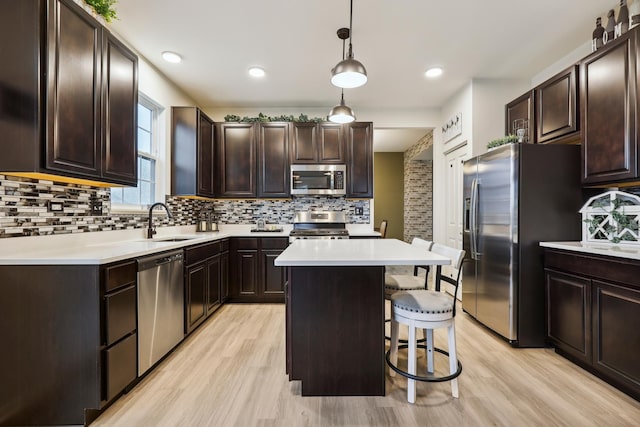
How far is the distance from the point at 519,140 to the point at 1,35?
3.58m

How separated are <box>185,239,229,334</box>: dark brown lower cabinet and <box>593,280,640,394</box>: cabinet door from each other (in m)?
3.09

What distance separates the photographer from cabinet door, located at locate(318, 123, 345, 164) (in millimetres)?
4039

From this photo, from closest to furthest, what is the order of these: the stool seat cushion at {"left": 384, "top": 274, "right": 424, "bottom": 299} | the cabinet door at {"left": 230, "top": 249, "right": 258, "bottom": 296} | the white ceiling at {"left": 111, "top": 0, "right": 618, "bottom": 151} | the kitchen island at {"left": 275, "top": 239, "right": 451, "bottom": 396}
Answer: the kitchen island at {"left": 275, "top": 239, "right": 451, "bottom": 396} → the stool seat cushion at {"left": 384, "top": 274, "right": 424, "bottom": 299} → the white ceiling at {"left": 111, "top": 0, "right": 618, "bottom": 151} → the cabinet door at {"left": 230, "top": 249, "right": 258, "bottom": 296}

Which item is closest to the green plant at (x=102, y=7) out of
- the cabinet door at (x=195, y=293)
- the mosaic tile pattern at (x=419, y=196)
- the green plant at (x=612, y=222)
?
the cabinet door at (x=195, y=293)

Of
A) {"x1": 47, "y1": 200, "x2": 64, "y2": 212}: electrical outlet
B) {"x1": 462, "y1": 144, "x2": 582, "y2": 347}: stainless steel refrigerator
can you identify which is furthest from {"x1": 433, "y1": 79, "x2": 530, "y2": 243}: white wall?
{"x1": 47, "y1": 200, "x2": 64, "y2": 212}: electrical outlet

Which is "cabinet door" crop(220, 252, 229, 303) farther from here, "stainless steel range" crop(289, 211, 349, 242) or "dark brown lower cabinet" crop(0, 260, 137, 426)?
"dark brown lower cabinet" crop(0, 260, 137, 426)

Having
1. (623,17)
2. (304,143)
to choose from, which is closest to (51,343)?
(304,143)

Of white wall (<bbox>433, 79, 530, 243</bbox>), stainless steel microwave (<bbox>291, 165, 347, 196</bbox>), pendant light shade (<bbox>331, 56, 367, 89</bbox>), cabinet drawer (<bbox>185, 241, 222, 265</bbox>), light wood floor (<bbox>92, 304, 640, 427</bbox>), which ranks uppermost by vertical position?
white wall (<bbox>433, 79, 530, 243</bbox>)

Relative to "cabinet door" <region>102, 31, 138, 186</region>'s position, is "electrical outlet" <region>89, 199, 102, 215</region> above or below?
below

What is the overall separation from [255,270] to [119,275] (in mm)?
2051

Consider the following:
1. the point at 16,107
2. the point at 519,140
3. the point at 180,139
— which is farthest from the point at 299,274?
the point at 180,139

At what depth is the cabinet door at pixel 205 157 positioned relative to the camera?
354 centimetres

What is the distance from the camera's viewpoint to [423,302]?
5.77ft

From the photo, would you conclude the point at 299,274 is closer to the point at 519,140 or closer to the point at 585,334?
the point at 585,334
